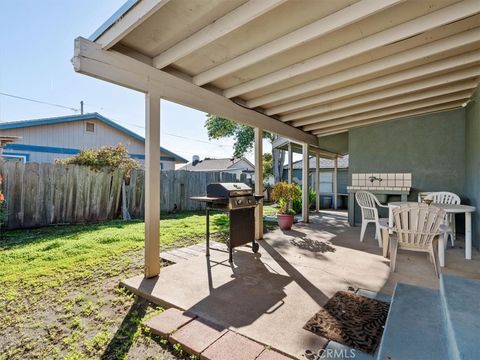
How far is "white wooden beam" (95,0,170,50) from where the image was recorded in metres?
2.18

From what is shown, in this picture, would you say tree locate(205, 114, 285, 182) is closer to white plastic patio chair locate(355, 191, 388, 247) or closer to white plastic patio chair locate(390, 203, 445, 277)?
white plastic patio chair locate(355, 191, 388, 247)

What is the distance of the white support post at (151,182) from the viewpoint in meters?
3.08

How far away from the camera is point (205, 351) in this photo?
174 centimetres

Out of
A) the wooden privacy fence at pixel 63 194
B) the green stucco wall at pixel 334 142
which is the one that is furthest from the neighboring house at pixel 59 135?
the green stucco wall at pixel 334 142

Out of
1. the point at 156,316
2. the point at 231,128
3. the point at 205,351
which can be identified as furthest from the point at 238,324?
the point at 231,128

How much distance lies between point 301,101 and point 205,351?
422cm

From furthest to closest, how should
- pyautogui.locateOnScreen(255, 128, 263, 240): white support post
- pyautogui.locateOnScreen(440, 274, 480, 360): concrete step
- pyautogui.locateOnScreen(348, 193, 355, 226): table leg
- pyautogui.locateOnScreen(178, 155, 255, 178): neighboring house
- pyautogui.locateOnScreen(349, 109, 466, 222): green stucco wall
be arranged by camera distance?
pyautogui.locateOnScreen(178, 155, 255, 178): neighboring house < pyautogui.locateOnScreen(348, 193, 355, 226): table leg < pyautogui.locateOnScreen(349, 109, 466, 222): green stucco wall < pyautogui.locateOnScreen(255, 128, 263, 240): white support post < pyautogui.locateOnScreen(440, 274, 480, 360): concrete step

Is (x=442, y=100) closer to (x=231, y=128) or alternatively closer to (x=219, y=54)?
(x=219, y=54)

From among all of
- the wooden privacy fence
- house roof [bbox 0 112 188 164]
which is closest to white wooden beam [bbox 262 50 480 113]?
the wooden privacy fence

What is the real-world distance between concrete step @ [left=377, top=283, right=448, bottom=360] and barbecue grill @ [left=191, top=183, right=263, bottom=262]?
7.02 ft

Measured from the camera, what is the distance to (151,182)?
3.09m

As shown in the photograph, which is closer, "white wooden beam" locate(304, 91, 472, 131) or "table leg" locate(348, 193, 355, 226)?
"white wooden beam" locate(304, 91, 472, 131)

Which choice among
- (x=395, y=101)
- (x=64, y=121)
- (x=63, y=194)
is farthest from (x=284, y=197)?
(x=64, y=121)

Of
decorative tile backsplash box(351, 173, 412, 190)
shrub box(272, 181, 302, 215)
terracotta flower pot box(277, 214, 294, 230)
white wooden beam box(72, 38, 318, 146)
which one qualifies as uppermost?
white wooden beam box(72, 38, 318, 146)
